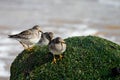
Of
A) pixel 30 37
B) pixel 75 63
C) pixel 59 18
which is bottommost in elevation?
pixel 75 63

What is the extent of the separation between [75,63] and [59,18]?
1603cm

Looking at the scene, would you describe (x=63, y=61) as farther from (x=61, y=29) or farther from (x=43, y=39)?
(x=61, y=29)

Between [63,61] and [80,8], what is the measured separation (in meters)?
19.2

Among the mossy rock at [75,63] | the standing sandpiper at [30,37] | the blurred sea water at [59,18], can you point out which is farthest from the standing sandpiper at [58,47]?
the blurred sea water at [59,18]

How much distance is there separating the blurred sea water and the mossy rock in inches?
277

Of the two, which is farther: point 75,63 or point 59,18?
point 59,18

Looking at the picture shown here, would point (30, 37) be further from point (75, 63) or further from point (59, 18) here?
point (59, 18)

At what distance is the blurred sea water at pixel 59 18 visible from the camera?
64.8 feet

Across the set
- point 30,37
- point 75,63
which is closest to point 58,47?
point 75,63

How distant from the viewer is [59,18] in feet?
79.3

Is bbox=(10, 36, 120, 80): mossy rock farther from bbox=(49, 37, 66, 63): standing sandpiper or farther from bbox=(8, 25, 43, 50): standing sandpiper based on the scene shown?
bbox=(8, 25, 43, 50): standing sandpiper

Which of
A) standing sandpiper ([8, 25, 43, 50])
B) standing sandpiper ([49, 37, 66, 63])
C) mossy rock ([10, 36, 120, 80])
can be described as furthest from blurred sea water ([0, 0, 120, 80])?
standing sandpiper ([49, 37, 66, 63])

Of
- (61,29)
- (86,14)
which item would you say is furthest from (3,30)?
(86,14)

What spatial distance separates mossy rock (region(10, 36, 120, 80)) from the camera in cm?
804
